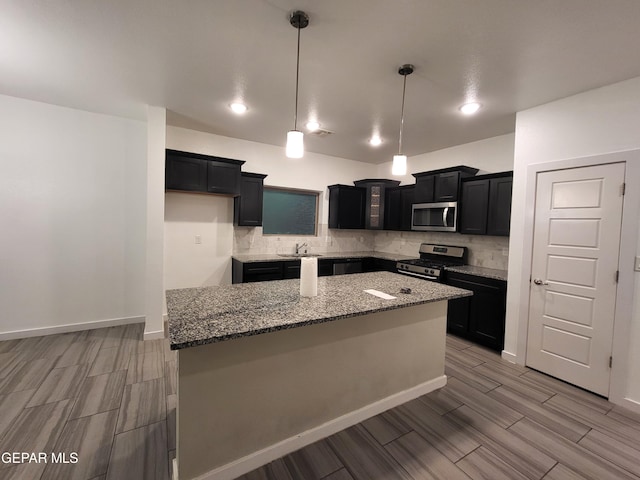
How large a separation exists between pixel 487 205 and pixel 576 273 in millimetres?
1277

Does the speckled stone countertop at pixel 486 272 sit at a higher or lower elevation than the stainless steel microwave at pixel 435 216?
lower

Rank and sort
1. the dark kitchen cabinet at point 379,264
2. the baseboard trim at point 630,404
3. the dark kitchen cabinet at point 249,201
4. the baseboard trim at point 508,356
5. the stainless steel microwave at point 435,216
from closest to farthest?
the baseboard trim at point 630,404
the baseboard trim at point 508,356
the stainless steel microwave at point 435,216
the dark kitchen cabinet at point 249,201
the dark kitchen cabinet at point 379,264

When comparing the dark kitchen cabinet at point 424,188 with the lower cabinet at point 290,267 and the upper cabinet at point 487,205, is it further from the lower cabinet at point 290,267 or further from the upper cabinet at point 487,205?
the lower cabinet at point 290,267

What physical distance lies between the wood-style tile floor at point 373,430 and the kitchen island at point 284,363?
132mm

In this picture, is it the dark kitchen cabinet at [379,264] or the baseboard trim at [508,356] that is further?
the dark kitchen cabinet at [379,264]

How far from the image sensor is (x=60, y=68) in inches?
95.8

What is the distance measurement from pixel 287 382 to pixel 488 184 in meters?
3.35

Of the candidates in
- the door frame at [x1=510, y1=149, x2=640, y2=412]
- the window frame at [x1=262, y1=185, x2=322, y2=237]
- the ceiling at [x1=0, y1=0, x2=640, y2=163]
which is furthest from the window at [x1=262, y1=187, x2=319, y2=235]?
the door frame at [x1=510, y1=149, x2=640, y2=412]

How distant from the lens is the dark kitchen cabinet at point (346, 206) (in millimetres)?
5035

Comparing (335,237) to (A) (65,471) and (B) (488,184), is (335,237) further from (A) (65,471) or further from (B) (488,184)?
(A) (65,471)

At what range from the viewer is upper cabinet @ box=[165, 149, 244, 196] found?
11.7 ft

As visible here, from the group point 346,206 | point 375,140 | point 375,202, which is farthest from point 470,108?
point 346,206

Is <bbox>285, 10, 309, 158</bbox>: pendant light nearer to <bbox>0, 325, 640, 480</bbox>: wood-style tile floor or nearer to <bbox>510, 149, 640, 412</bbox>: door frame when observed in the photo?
<bbox>0, 325, 640, 480</bbox>: wood-style tile floor

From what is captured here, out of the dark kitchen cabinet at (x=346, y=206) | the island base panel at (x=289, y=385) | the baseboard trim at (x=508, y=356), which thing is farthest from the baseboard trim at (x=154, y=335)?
the baseboard trim at (x=508, y=356)
